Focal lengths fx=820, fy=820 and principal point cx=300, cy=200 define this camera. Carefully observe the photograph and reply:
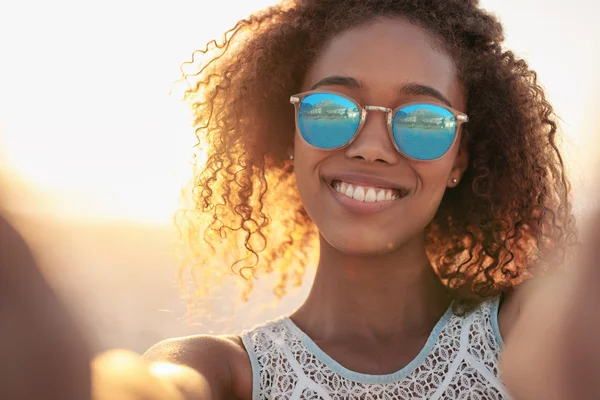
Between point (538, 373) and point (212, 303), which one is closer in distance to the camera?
point (538, 373)

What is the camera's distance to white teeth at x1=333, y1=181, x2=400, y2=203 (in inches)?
128

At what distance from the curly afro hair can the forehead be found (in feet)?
0.22

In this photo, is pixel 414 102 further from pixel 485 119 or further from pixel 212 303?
pixel 212 303

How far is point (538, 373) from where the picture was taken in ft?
6.35

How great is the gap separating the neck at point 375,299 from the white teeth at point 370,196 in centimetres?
31

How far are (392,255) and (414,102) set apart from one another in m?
0.68

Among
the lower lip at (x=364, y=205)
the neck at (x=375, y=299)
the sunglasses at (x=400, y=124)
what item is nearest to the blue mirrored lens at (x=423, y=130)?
Result: the sunglasses at (x=400, y=124)

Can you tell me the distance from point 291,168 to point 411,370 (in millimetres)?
1275

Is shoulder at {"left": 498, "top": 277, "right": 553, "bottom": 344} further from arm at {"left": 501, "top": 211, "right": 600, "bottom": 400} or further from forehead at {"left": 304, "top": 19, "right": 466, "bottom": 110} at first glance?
arm at {"left": 501, "top": 211, "right": 600, "bottom": 400}

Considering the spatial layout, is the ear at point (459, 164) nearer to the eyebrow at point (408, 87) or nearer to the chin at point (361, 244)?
the eyebrow at point (408, 87)

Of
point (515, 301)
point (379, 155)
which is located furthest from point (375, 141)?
point (515, 301)

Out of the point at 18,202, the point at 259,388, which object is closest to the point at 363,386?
the point at 259,388

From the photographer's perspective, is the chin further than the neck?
No

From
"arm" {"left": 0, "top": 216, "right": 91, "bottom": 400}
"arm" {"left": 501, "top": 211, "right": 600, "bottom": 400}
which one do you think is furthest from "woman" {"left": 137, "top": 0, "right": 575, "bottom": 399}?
"arm" {"left": 0, "top": 216, "right": 91, "bottom": 400}
